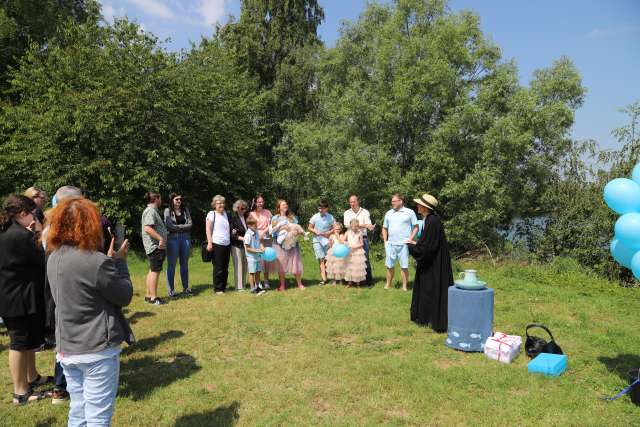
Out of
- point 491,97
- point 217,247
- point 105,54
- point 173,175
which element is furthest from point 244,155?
point 217,247

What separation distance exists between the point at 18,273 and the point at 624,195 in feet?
19.7

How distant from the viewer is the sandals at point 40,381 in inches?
184

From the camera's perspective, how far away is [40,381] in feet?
15.6

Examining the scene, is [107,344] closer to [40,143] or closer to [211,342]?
[211,342]

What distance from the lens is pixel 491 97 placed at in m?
18.0

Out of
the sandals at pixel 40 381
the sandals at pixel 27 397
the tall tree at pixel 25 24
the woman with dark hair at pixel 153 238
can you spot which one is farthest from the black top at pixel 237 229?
the tall tree at pixel 25 24

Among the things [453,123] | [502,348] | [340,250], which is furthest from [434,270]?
Result: [453,123]

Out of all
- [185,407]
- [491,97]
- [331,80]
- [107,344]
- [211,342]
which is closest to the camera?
[107,344]

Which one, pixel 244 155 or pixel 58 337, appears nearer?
pixel 58 337

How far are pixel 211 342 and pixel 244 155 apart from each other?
15.3 m

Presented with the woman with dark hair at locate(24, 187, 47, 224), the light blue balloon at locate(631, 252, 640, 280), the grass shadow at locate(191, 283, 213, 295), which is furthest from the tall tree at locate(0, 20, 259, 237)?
the light blue balloon at locate(631, 252, 640, 280)

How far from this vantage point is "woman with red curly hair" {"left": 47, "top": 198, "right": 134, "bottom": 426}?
2828 mm

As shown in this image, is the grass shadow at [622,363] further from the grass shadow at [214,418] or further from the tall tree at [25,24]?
the tall tree at [25,24]

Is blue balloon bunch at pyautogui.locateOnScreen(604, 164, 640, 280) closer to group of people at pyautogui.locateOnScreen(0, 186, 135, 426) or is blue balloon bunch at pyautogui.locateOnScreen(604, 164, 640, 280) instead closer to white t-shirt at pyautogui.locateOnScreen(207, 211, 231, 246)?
group of people at pyautogui.locateOnScreen(0, 186, 135, 426)
